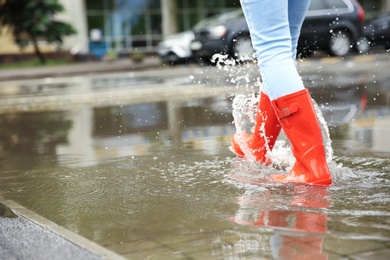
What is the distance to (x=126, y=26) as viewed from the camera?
31.9 m

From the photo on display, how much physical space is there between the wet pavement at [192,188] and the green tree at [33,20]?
62.8 feet

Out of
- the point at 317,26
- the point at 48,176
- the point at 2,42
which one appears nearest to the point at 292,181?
the point at 48,176

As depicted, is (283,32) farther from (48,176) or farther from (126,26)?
(126,26)

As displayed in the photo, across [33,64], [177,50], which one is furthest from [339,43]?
[33,64]

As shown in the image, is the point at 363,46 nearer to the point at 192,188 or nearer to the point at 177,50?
the point at 177,50

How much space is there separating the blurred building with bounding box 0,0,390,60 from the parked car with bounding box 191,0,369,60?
30.2 feet

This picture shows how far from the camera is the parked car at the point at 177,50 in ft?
70.0

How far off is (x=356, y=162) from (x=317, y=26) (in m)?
15.7

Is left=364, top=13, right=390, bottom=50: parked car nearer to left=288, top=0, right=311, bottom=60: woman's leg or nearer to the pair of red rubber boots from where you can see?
left=288, top=0, right=311, bottom=60: woman's leg

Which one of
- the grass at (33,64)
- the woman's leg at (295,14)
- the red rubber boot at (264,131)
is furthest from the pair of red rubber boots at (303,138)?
the grass at (33,64)

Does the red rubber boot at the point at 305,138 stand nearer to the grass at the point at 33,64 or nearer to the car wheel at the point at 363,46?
the car wheel at the point at 363,46

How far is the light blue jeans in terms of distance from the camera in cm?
369

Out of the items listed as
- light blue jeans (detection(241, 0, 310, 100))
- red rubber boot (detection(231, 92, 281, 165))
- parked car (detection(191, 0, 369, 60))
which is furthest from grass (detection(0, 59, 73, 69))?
light blue jeans (detection(241, 0, 310, 100))

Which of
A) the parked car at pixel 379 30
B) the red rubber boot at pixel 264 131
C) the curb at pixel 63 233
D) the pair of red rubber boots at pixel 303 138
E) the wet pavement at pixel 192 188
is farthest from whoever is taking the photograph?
the parked car at pixel 379 30
